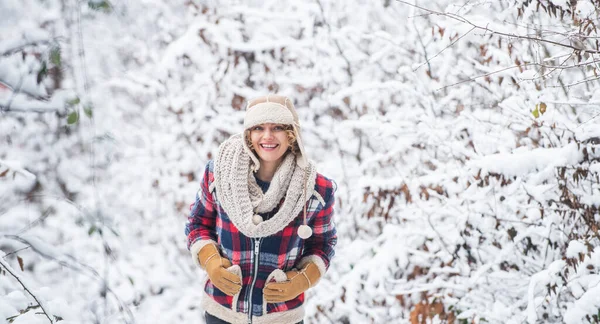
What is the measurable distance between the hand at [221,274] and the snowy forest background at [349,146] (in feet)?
0.89

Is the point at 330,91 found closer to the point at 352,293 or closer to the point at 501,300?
the point at 352,293

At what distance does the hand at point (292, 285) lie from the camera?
1.88 metres

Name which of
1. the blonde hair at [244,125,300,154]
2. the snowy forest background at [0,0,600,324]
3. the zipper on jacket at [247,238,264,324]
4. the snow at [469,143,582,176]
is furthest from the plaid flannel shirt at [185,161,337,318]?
the snow at [469,143,582,176]

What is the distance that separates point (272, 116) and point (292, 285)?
62 cm

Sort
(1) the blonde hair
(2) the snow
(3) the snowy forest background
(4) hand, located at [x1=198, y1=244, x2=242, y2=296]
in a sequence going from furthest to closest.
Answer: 1. (2) the snow
2. (1) the blonde hair
3. (4) hand, located at [x1=198, y1=244, x2=242, y2=296]
4. (3) the snowy forest background

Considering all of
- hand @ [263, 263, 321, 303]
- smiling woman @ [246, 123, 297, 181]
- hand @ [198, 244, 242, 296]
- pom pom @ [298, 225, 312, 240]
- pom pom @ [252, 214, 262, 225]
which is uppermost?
smiling woman @ [246, 123, 297, 181]

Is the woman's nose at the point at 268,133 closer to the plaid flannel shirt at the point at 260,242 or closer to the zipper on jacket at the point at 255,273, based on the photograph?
the plaid flannel shirt at the point at 260,242

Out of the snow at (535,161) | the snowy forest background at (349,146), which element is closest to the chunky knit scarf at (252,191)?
the snowy forest background at (349,146)

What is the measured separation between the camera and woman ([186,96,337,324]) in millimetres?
1881

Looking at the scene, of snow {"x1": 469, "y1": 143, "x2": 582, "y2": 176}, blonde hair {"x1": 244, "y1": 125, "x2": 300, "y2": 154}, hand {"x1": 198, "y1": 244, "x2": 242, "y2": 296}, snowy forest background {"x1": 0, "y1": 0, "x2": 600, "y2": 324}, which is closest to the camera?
snowy forest background {"x1": 0, "y1": 0, "x2": 600, "y2": 324}

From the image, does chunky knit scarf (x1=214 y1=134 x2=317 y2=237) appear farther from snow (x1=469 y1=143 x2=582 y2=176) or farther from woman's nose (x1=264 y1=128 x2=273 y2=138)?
snow (x1=469 y1=143 x2=582 y2=176)

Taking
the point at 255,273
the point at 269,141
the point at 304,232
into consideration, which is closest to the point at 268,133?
the point at 269,141

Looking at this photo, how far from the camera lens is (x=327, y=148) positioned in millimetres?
5645

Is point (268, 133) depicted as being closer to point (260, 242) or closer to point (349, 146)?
point (260, 242)
